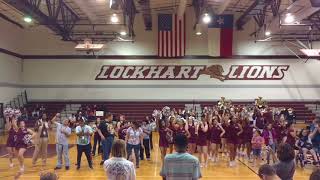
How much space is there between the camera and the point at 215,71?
33.5m

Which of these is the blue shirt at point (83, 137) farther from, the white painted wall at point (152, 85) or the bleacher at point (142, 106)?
the white painted wall at point (152, 85)

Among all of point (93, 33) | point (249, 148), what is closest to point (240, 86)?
point (93, 33)

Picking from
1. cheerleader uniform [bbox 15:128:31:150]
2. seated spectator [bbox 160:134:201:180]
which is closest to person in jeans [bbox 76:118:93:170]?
cheerleader uniform [bbox 15:128:31:150]

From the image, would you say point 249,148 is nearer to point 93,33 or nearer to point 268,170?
point 268,170

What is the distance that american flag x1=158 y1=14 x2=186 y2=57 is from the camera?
3194cm

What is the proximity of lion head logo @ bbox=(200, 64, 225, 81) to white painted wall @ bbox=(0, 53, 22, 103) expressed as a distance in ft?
48.8

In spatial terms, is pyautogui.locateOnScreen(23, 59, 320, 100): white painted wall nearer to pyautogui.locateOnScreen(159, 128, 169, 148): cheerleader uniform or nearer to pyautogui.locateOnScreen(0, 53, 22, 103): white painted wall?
pyautogui.locateOnScreen(0, 53, 22, 103): white painted wall

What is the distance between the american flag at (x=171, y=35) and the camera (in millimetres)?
31938

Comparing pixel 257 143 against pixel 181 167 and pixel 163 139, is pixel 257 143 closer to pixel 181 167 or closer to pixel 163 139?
pixel 163 139

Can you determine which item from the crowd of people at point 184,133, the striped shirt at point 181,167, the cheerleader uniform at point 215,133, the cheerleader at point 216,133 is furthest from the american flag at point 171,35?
the striped shirt at point 181,167

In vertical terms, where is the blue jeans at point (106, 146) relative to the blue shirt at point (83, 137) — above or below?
below

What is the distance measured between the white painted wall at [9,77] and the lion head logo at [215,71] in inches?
585

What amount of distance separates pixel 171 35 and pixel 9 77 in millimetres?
12729

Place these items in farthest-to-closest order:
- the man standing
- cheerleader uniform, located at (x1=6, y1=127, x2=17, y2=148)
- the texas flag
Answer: the texas flag
the man standing
cheerleader uniform, located at (x1=6, y1=127, x2=17, y2=148)
